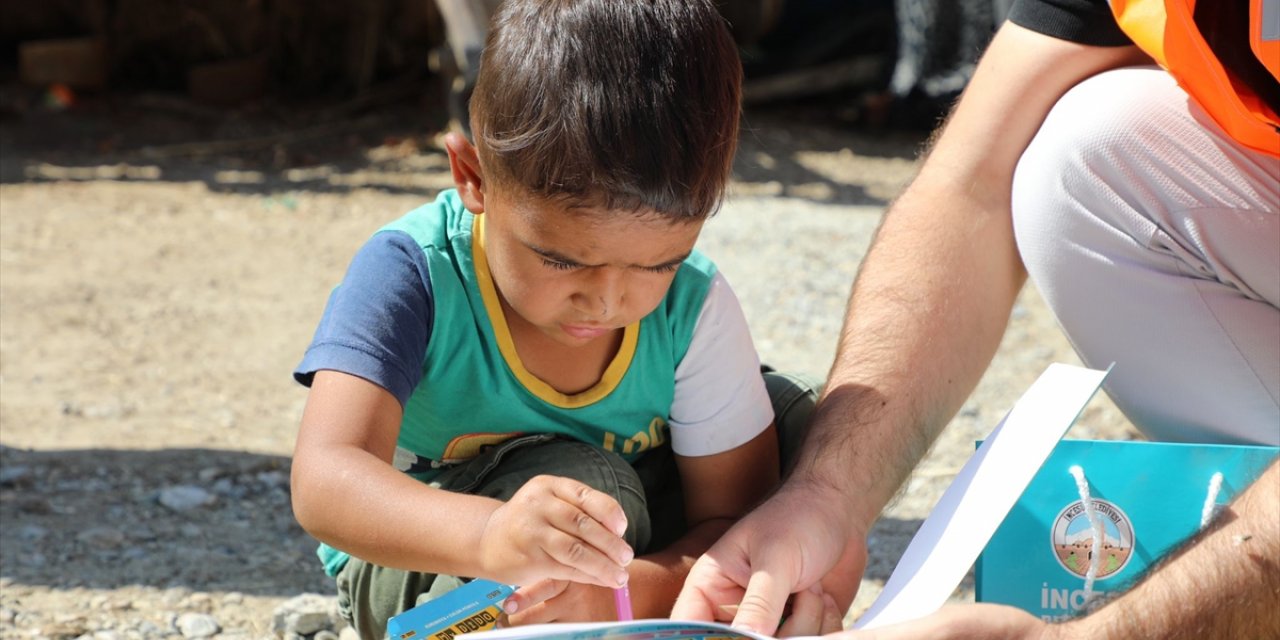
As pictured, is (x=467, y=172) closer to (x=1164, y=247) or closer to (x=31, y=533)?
(x=1164, y=247)

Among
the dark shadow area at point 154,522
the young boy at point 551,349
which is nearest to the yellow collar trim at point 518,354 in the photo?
the young boy at point 551,349

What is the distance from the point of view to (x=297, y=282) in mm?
4316

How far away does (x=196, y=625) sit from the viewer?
2.12 m

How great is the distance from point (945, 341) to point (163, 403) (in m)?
1.95

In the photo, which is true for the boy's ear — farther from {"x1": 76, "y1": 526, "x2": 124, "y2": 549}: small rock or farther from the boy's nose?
{"x1": 76, "y1": 526, "x2": 124, "y2": 549}: small rock

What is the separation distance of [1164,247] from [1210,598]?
614 mm

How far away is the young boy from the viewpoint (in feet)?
4.99

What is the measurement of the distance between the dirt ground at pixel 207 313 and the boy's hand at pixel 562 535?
880 mm

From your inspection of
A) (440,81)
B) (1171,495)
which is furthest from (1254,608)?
(440,81)

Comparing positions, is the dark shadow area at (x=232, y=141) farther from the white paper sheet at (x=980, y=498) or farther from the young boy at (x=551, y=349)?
the white paper sheet at (x=980, y=498)

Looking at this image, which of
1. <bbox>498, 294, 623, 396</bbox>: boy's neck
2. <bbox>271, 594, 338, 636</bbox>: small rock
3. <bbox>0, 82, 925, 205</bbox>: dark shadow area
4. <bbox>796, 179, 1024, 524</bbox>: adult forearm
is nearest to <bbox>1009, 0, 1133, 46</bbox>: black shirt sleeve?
<bbox>796, 179, 1024, 524</bbox>: adult forearm

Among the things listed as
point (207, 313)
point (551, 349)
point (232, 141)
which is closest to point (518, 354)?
point (551, 349)

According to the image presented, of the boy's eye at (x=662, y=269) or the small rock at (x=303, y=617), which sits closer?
the boy's eye at (x=662, y=269)

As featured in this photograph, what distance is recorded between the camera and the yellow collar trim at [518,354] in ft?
5.85
